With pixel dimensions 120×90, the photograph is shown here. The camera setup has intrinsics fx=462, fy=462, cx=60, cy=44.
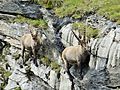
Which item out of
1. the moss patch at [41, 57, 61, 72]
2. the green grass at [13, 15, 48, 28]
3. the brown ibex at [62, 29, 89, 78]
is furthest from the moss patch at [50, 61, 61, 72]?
the green grass at [13, 15, 48, 28]

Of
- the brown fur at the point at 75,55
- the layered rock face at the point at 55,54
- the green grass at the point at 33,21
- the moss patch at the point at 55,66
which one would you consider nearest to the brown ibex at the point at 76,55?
the brown fur at the point at 75,55

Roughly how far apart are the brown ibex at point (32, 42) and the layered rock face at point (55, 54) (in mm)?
301

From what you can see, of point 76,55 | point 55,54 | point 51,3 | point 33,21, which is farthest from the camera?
point 51,3

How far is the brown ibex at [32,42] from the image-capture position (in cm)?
2220

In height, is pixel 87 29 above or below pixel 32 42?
above

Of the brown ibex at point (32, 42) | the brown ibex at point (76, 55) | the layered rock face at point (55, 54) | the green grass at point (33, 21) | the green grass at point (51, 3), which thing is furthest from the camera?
the green grass at point (51, 3)

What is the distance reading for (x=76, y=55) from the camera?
19.6 metres

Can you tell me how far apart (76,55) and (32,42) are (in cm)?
349

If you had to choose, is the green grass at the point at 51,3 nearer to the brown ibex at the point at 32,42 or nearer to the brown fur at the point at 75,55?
the brown ibex at the point at 32,42

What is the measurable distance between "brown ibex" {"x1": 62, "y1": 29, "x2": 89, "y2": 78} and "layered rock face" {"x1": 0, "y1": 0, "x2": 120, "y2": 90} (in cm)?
26

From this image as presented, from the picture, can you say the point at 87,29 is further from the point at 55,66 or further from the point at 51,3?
the point at 51,3

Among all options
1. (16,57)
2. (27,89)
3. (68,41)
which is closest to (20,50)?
(16,57)

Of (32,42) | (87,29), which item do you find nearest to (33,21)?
(32,42)

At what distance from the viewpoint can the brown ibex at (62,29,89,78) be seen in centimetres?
1920
